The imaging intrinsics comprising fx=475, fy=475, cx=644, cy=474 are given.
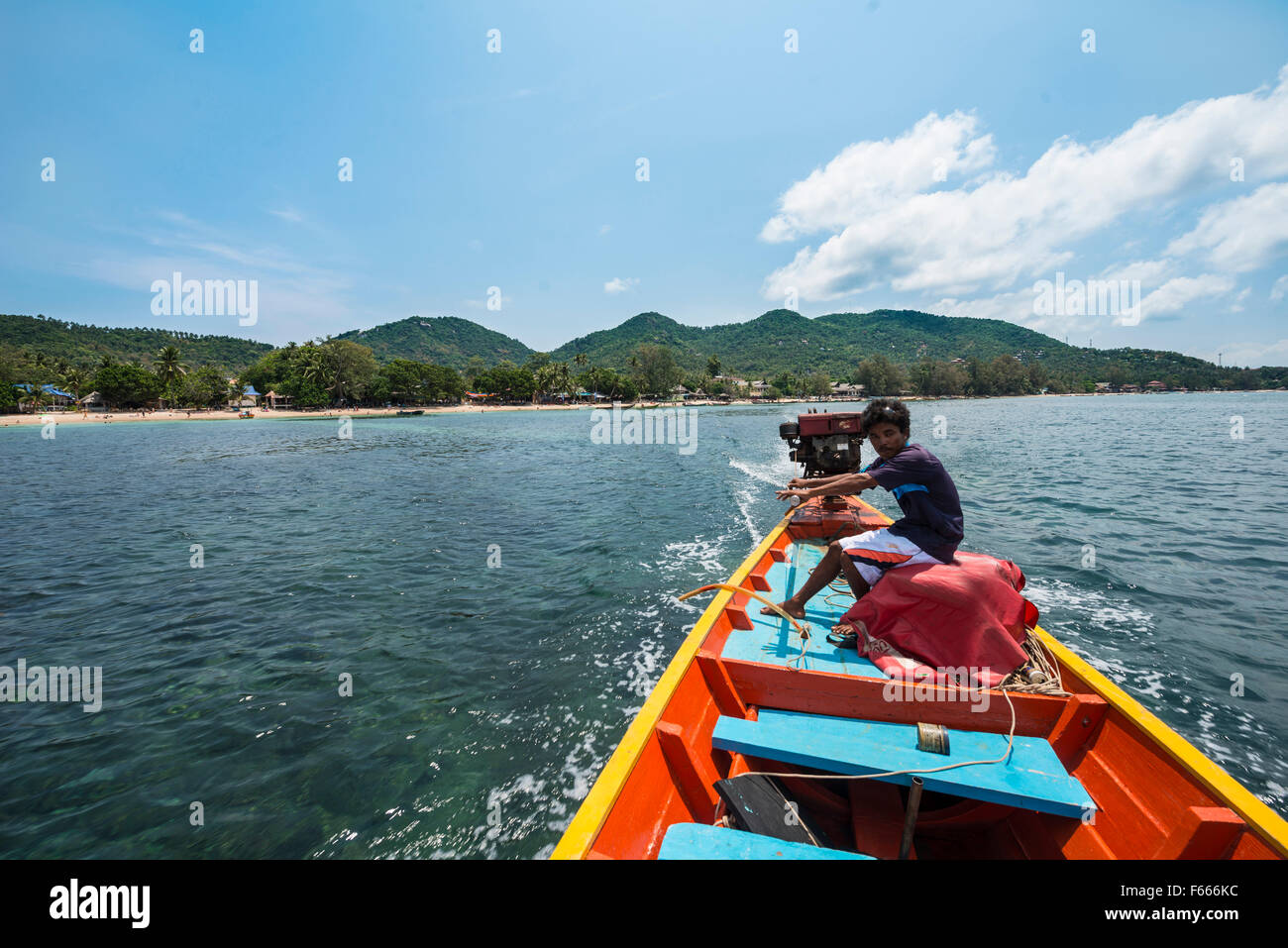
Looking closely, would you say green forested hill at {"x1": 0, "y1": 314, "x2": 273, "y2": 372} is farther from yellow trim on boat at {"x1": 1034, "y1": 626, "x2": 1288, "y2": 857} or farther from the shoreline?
yellow trim on boat at {"x1": 1034, "y1": 626, "x2": 1288, "y2": 857}

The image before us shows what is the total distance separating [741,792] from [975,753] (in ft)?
5.34

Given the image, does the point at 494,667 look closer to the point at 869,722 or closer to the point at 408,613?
the point at 408,613

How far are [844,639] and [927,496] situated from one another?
1.56 m

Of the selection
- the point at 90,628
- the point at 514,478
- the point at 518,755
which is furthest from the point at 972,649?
the point at 514,478

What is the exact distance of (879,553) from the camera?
4543 mm

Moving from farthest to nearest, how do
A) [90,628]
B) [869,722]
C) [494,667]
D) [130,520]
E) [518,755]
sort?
[130,520] < [90,628] < [494,667] < [518,755] < [869,722]

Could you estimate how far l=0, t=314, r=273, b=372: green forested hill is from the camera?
447 ft

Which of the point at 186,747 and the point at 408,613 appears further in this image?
the point at 408,613

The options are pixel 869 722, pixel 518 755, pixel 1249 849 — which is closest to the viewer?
pixel 1249 849

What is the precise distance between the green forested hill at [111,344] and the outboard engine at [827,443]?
7041 inches

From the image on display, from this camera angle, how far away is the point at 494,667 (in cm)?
653

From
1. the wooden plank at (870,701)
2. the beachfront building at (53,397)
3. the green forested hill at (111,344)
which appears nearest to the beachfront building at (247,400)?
the beachfront building at (53,397)
